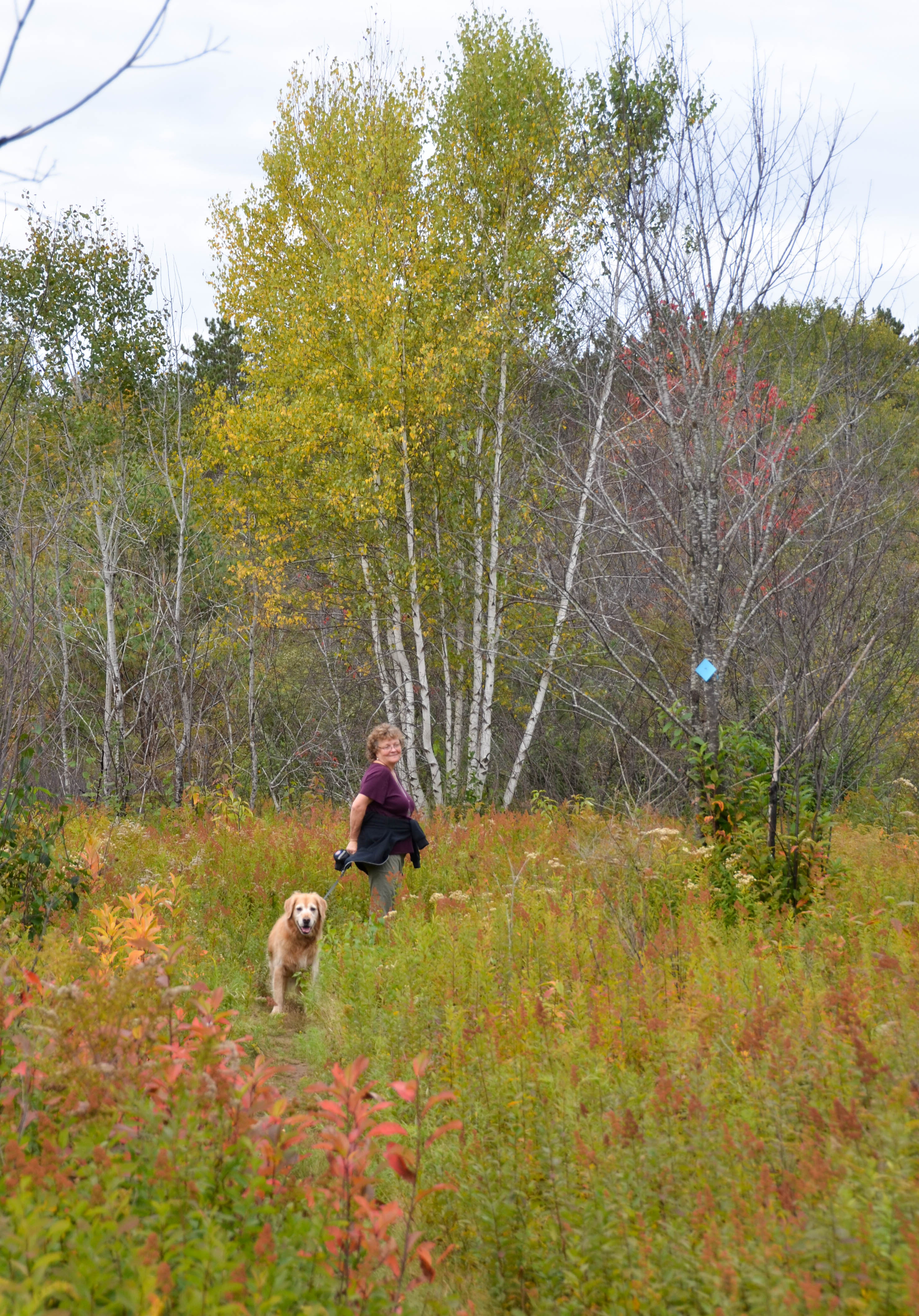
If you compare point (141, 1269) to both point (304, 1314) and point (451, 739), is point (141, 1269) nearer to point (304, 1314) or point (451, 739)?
point (304, 1314)

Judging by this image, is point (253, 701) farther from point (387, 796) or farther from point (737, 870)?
point (737, 870)

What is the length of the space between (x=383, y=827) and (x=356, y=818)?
27 cm

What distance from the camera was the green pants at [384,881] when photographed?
670 cm

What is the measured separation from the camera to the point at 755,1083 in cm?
300

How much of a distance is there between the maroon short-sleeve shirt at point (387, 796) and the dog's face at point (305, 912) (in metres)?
1.02

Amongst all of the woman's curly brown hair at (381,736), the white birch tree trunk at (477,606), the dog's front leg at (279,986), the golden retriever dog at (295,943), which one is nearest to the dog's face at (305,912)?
the golden retriever dog at (295,943)

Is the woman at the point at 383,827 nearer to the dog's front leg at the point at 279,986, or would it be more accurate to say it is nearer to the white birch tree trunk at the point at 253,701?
the dog's front leg at the point at 279,986

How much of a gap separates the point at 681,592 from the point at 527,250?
6.38 meters

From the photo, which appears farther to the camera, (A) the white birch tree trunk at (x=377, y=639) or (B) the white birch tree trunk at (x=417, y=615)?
(A) the white birch tree trunk at (x=377, y=639)

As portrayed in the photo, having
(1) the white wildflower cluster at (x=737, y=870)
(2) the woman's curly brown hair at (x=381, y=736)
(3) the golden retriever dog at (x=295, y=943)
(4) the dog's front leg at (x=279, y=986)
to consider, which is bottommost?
(4) the dog's front leg at (x=279, y=986)

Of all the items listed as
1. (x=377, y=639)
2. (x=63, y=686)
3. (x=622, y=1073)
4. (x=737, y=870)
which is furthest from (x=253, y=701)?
(x=622, y=1073)

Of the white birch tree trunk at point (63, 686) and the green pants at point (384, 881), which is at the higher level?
the white birch tree trunk at point (63, 686)

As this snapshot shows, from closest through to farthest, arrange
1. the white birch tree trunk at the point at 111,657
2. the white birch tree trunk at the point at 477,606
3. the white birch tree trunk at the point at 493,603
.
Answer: the white birch tree trunk at the point at 111,657, the white birch tree trunk at the point at 493,603, the white birch tree trunk at the point at 477,606

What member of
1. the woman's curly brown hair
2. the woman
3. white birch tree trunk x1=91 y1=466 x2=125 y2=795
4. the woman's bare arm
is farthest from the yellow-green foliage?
white birch tree trunk x1=91 y1=466 x2=125 y2=795
